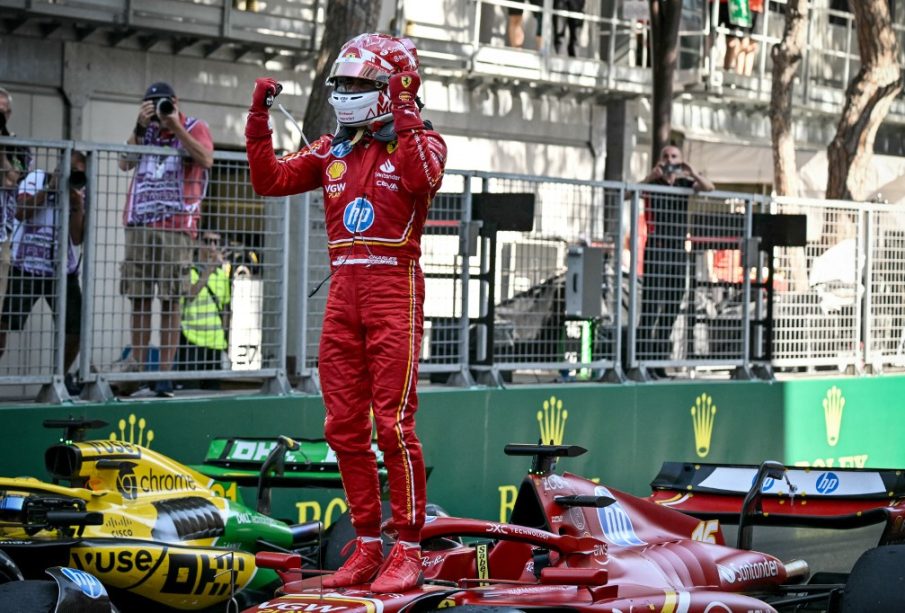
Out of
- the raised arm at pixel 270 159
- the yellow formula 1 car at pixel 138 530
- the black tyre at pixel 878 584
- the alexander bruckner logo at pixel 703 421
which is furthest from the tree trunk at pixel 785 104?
the raised arm at pixel 270 159

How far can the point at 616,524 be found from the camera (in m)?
6.20

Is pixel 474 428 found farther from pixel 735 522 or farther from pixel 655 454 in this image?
pixel 735 522

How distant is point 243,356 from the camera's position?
8820mm

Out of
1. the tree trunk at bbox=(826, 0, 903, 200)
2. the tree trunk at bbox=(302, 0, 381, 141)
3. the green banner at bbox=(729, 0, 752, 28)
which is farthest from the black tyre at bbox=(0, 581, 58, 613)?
the green banner at bbox=(729, 0, 752, 28)

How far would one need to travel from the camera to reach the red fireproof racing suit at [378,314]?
5.38 m

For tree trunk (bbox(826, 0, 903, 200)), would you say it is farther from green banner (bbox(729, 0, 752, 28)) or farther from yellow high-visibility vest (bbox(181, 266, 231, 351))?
yellow high-visibility vest (bbox(181, 266, 231, 351))

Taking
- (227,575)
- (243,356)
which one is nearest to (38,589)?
(227,575)

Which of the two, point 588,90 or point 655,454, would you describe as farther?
point 588,90

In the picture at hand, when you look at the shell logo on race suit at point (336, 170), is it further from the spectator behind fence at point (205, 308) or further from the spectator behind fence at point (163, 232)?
the spectator behind fence at point (205, 308)

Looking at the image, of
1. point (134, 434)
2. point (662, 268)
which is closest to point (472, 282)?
point (662, 268)

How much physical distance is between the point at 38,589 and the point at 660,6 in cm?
1422

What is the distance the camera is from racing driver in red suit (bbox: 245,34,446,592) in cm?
538

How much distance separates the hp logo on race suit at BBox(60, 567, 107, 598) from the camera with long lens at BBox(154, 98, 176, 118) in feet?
13.1

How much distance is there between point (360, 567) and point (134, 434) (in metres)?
3.04
